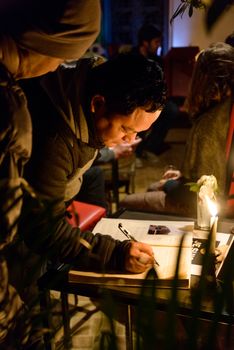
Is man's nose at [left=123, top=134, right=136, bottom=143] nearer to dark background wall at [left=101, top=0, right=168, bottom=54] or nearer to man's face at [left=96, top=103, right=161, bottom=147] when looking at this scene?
man's face at [left=96, top=103, right=161, bottom=147]

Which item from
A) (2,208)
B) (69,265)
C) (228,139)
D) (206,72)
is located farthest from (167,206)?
(2,208)

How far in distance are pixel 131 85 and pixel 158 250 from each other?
0.56m

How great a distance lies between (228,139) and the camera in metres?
2.34

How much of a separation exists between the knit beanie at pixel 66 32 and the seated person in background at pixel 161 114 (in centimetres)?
437

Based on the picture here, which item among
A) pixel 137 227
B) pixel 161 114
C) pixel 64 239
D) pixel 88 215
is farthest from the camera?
pixel 161 114

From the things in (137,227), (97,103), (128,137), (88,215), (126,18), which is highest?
(97,103)

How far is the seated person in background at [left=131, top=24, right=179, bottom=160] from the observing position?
18.7ft

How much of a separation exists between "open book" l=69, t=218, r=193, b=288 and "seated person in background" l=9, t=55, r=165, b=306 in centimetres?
4

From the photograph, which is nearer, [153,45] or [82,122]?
[82,122]

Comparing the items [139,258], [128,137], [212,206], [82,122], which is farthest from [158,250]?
[82,122]

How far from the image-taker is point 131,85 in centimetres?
134

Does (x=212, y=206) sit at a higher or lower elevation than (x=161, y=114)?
higher

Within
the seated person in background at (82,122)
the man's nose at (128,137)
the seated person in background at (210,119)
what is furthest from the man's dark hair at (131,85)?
the seated person in background at (210,119)

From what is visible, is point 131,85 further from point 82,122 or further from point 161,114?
point 161,114
